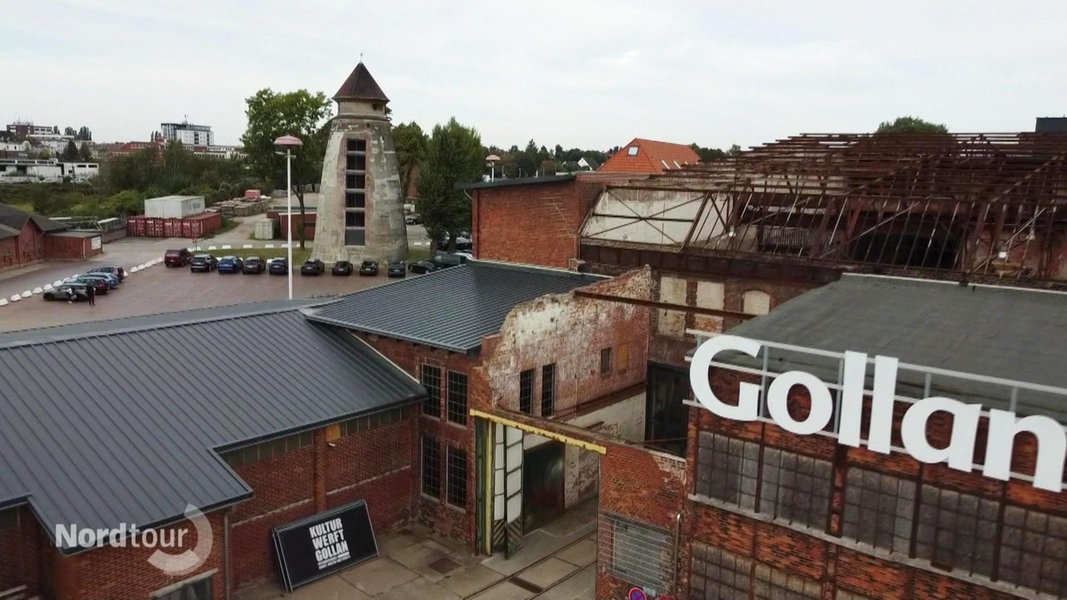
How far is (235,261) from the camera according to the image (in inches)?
2319

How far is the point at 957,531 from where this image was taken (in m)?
12.8

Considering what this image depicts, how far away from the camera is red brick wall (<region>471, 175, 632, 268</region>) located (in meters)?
27.8

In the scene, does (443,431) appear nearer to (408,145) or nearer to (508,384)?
(508,384)

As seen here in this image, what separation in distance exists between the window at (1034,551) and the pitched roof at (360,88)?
53290mm

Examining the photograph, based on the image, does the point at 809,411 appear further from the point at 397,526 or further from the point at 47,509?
the point at 47,509

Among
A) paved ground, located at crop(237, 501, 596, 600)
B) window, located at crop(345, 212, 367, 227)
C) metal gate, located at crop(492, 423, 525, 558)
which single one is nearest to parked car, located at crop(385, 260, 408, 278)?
window, located at crop(345, 212, 367, 227)

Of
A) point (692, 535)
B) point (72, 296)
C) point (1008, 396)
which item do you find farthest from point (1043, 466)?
point (72, 296)

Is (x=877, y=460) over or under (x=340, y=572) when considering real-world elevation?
over

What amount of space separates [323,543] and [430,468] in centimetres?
364

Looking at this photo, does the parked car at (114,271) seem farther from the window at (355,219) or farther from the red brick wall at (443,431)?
the red brick wall at (443,431)

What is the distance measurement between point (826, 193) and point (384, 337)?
14.4 metres

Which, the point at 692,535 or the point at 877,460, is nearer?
the point at 877,460

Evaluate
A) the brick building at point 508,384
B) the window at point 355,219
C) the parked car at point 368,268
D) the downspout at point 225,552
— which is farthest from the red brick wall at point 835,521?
the window at point 355,219

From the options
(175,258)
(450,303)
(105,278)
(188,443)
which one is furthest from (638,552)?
(175,258)
